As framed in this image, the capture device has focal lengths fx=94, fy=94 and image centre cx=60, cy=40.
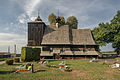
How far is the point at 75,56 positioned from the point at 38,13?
83.5 feet

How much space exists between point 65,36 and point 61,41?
3.01m

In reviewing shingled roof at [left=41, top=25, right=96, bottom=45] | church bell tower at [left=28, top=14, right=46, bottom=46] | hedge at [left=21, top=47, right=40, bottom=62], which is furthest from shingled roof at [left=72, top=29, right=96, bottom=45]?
hedge at [left=21, top=47, right=40, bottom=62]

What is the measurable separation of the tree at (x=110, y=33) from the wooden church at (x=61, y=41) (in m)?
5.53

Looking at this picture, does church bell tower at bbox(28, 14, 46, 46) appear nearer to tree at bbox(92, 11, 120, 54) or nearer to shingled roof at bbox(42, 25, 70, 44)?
shingled roof at bbox(42, 25, 70, 44)

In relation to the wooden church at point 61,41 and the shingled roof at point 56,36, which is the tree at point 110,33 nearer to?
the wooden church at point 61,41

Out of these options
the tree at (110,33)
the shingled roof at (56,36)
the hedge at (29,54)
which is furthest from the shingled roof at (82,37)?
the hedge at (29,54)

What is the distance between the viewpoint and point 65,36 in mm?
35969

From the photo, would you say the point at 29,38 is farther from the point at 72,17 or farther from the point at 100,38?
the point at 72,17

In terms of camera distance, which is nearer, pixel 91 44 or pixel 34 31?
pixel 91 44

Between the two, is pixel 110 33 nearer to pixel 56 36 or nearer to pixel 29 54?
pixel 56 36

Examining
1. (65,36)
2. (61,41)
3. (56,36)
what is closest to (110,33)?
(65,36)

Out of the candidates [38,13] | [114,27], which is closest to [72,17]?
[38,13]

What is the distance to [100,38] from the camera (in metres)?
39.4

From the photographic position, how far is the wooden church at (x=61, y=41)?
32.5 m
